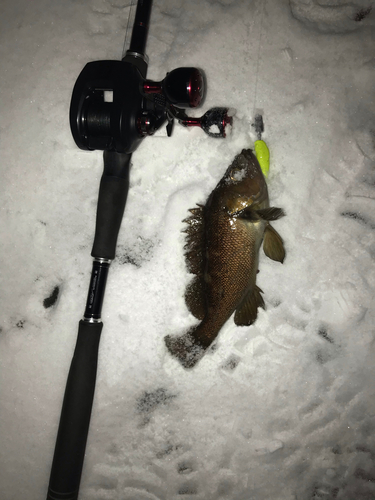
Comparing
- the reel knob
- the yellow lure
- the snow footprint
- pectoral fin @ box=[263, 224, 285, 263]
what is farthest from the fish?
the snow footprint

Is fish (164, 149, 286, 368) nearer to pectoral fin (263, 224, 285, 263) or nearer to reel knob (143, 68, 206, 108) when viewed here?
pectoral fin (263, 224, 285, 263)

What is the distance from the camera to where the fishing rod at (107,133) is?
140 cm

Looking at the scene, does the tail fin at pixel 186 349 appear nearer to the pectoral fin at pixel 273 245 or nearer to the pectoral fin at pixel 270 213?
the pectoral fin at pixel 273 245

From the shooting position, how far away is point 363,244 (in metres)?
1.80

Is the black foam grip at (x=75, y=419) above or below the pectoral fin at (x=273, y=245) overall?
below

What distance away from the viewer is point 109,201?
5.14ft

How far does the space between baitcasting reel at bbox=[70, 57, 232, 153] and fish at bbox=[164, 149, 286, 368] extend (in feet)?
1.29

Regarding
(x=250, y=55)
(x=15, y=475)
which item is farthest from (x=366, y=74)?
(x=15, y=475)

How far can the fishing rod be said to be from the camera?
1403mm

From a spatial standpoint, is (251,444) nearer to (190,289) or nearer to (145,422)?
(145,422)

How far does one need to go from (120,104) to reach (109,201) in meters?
0.39

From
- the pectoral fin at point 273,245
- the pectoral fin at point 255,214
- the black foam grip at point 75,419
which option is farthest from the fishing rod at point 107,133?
the pectoral fin at point 273,245

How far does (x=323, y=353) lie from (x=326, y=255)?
0.47 metres

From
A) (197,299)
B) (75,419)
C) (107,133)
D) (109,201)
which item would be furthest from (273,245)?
(75,419)
